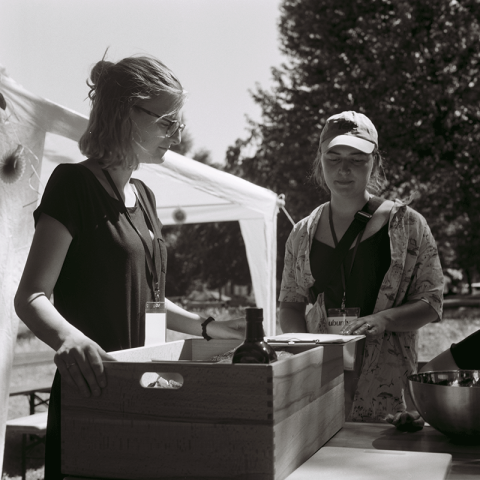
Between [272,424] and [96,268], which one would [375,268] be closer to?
[96,268]

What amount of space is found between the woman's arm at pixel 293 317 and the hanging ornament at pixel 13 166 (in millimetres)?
1323

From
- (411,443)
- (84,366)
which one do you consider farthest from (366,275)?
(84,366)

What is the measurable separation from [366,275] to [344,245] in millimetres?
112

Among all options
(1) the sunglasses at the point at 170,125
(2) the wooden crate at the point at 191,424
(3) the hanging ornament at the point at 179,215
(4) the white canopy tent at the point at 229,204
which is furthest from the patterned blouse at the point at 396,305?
(3) the hanging ornament at the point at 179,215

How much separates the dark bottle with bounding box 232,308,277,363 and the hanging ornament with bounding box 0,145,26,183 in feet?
6.39

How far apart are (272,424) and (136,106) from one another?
0.84 metres

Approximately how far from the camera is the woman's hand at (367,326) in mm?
1628

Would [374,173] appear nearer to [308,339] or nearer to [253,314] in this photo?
[308,339]

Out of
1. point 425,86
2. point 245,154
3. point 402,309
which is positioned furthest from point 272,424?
point 245,154

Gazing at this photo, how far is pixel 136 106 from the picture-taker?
1.43 metres

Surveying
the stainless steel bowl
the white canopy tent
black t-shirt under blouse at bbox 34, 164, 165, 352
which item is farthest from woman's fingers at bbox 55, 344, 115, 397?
the white canopy tent

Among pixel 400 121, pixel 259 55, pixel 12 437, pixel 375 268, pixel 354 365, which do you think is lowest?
pixel 12 437

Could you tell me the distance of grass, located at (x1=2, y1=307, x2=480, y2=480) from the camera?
188 inches

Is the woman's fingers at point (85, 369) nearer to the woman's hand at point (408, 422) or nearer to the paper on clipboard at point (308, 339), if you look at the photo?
the paper on clipboard at point (308, 339)
